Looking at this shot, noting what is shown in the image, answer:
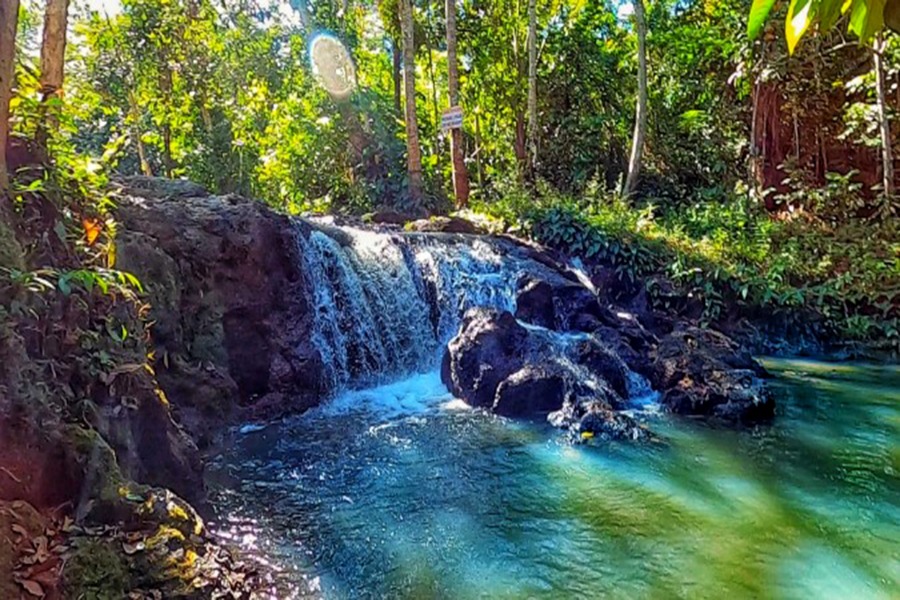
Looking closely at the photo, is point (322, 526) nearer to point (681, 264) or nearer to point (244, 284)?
point (244, 284)

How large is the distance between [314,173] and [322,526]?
47.6 ft

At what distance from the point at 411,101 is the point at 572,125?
5.62 m

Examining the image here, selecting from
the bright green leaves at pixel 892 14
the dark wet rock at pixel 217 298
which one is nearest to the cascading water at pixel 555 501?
the dark wet rock at pixel 217 298

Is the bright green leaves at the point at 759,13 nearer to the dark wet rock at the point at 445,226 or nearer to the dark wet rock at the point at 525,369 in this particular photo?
the dark wet rock at the point at 525,369

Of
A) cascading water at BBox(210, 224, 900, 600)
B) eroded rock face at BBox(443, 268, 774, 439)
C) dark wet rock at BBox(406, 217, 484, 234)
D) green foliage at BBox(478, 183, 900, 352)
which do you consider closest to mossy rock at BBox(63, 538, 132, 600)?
cascading water at BBox(210, 224, 900, 600)

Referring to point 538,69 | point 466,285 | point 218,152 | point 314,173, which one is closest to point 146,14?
point 218,152

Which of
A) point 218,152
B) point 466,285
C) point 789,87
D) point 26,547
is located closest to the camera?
point 26,547

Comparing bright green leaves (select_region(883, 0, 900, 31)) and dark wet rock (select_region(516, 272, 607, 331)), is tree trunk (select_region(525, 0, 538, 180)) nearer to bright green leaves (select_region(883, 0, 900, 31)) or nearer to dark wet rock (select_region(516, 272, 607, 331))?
dark wet rock (select_region(516, 272, 607, 331))

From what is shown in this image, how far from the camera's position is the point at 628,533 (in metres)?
4.27

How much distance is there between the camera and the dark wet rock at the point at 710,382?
688 cm

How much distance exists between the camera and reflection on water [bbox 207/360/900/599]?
3.71 meters

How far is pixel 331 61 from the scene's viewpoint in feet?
59.6

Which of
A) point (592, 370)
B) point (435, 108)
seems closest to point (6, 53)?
point (592, 370)

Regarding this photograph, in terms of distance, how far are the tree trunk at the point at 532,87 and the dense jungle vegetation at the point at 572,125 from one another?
0.23 ft
